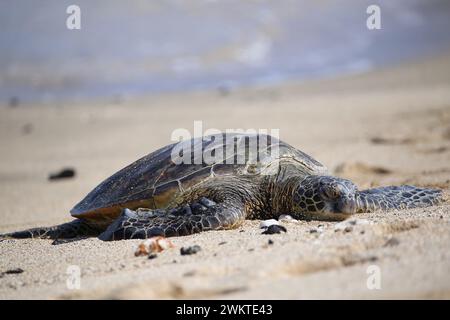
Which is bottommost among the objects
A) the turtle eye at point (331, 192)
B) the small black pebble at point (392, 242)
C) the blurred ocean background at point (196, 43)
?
the small black pebble at point (392, 242)

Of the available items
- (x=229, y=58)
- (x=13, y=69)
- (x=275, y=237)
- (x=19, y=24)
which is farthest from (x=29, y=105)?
(x=275, y=237)

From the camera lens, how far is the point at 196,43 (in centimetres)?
2562

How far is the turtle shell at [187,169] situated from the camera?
490cm

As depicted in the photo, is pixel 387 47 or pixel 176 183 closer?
pixel 176 183

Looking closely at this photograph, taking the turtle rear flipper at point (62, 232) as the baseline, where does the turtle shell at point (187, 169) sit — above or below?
above

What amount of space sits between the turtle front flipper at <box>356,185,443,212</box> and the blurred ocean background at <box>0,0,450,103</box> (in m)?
16.2

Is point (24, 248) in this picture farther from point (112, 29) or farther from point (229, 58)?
point (112, 29)

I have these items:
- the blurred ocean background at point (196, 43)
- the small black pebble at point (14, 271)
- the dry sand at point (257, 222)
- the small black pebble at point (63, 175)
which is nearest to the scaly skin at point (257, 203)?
the dry sand at point (257, 222)

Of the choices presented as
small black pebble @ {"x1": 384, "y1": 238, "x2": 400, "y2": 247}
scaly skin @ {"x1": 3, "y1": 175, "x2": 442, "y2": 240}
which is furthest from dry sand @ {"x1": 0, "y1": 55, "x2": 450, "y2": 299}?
scaly skin @ {"x1": 3, "y1": 175, "x2": 442, "y2": 240}

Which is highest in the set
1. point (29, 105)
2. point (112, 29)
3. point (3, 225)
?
point (112, 29)

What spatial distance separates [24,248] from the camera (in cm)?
460

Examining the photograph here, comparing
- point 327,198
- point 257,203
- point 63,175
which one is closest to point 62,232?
point 257,203

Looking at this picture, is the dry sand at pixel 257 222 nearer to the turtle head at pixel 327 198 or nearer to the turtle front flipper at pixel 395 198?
the turtle head at pixel 327 198
